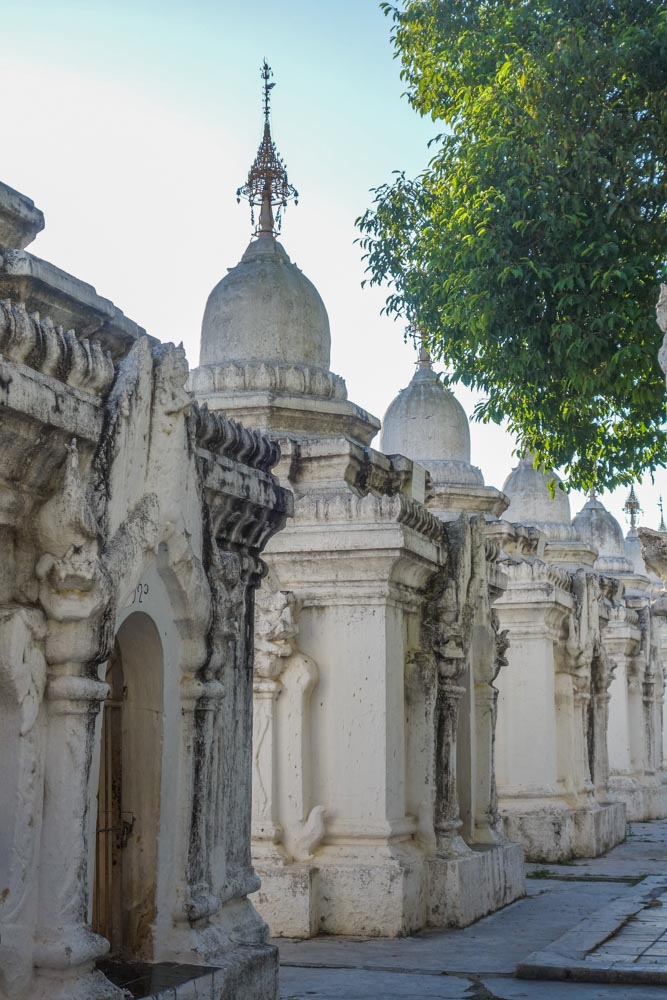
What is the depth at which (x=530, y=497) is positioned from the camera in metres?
18.5

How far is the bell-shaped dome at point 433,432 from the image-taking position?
13.5 meters

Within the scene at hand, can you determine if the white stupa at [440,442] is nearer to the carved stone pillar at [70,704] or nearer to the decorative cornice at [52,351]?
the decorative cornice at [52,351]

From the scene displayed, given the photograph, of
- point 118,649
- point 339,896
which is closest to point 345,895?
point 339,896

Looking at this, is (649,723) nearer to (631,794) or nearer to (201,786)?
(631,794)

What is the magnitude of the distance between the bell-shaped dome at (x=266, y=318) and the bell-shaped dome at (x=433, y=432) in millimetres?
3279

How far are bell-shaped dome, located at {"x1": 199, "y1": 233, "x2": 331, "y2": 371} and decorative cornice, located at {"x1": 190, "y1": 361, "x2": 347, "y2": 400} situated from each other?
144 millimetres

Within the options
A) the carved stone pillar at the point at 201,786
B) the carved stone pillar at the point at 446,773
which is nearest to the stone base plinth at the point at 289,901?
the carved stone pillar at the point at 446,773

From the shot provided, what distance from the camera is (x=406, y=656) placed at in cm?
962

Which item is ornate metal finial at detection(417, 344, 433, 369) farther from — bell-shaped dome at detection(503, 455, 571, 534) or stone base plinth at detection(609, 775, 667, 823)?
stone base plinth at detection(609, 775, 667, 823)

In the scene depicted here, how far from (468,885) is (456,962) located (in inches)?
57.0

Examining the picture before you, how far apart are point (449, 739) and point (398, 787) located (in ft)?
2.72

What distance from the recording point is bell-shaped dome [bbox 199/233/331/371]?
33.0 feet

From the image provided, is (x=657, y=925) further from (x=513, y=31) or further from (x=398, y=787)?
(x=513, y=31)

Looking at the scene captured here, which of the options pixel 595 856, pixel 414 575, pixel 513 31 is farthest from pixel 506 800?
pixel 513 31
